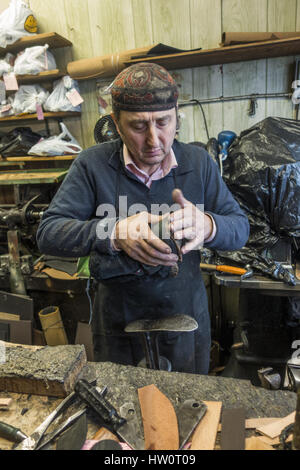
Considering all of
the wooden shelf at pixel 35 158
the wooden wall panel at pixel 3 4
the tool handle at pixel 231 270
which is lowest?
the tool handle at pixel 231 270

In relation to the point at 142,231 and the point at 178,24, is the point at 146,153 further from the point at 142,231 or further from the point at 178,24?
the point at 178,24

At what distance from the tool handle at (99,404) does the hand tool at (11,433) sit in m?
0.14

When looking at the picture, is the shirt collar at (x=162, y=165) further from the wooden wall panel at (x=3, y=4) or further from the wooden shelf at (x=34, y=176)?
the wooden wall panel at (x=3, y=4)

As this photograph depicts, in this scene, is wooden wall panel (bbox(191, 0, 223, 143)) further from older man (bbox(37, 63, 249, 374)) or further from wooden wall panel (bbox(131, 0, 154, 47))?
older man (bbox(37, 63, 249, 374))

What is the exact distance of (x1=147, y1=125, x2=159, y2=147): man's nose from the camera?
103cm

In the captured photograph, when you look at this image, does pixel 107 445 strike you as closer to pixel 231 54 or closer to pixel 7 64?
pixel 231 54

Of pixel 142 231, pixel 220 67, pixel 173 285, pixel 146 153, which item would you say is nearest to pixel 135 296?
pixel 173 285

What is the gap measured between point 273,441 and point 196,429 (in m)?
0.16

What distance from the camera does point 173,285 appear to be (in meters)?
1.25

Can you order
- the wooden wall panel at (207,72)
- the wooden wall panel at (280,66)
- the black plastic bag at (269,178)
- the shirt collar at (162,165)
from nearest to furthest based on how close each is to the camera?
the shirt collar at (162,165), the black plastic bag at (269,178), the wooden wall panel at (280,66), the wooden wall panel at (207,72)

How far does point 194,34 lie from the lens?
203 centimetres

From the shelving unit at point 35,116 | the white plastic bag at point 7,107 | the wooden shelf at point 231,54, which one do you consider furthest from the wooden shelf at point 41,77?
the wooden shelf at point 231,54

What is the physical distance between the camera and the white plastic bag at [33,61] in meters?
2.11

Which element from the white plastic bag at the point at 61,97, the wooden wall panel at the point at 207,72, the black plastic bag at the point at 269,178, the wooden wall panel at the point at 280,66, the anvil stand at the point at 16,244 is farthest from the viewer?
the white plastic bag at the point at 61,97
